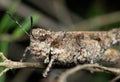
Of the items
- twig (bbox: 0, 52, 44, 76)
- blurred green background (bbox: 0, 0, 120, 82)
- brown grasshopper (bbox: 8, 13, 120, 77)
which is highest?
blurred green background (bbox: 0, 0, 120, 82)

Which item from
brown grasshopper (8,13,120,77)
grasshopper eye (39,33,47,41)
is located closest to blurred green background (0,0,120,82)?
brown grasshopper (8,13,120,77)

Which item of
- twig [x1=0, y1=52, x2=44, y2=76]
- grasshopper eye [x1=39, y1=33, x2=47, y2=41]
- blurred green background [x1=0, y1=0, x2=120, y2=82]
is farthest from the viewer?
blurred green background [x1=0, y1=0, x2=120, y2=82]

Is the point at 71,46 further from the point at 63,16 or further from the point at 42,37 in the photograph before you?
the point at 63,16

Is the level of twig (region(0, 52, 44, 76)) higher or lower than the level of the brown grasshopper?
lower

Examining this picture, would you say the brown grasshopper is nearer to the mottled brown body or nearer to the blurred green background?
the mottled brown body

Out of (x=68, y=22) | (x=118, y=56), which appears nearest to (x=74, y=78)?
(x=68, y=22)

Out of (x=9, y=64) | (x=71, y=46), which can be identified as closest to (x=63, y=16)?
(x=71, y=46)

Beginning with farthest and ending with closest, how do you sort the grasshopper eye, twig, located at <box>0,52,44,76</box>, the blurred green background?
the blurred green background < the grasshopper eye < twig, located at <box>0,52,44,76</box>

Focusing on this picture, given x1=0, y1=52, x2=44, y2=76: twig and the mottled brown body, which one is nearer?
x1=0, y1=52, x2=44, y2=76: twig

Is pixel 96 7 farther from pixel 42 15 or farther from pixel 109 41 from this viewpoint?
pixel 109 41
